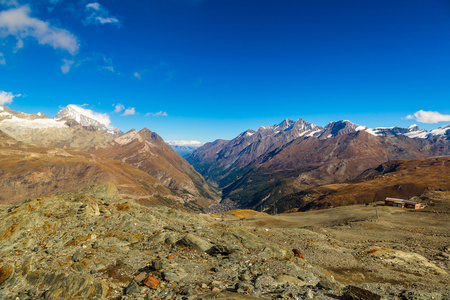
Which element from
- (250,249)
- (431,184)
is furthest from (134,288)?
(431,184)

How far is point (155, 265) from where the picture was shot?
54.1ft

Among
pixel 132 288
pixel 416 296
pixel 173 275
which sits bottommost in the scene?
pixel 416 296

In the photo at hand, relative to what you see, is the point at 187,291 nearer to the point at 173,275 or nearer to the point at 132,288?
the point at 173,275

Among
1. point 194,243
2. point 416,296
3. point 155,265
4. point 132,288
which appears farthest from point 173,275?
Result: point 416,296

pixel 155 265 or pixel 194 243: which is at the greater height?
pixel 155 265

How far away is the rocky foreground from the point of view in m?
13.4

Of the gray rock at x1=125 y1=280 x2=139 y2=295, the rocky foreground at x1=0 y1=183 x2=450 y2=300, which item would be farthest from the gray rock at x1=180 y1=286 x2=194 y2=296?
the gray rock at x1=125 y1=280 x2=139 y2=295

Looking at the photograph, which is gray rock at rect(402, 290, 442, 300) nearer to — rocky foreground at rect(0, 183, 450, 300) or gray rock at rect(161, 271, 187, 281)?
rocky foreground at rect(0, 183, 450, 300)

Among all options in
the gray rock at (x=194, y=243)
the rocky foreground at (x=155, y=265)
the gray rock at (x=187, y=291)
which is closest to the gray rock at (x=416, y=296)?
the rocky foreground at (x=155, y=265)

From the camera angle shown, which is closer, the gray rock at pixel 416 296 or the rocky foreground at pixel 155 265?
the rocky foreground at pixel 155 265

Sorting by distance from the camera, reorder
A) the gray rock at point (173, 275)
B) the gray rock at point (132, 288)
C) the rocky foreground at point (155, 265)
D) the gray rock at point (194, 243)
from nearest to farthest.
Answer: the gray rock at point (132, 288)
the rocky foreground at point (155, 265)
the gray rock at point (173, 275)
the gray rock at point (194, 243)

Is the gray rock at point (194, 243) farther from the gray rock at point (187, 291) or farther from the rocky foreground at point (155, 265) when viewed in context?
the gray rock at point (187, 291)

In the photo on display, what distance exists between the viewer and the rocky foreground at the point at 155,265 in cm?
1342

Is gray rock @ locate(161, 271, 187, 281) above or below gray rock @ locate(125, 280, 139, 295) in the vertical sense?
below
